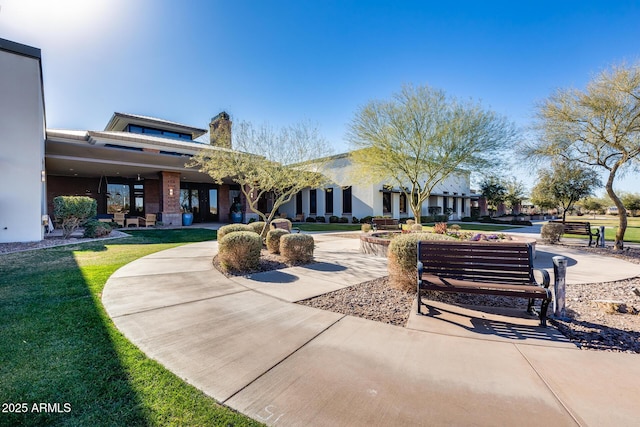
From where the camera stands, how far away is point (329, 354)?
2904 mm

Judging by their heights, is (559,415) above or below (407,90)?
below

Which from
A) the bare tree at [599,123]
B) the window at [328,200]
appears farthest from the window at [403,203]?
the bare tree at [599,123]

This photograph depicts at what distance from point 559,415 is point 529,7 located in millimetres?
10565

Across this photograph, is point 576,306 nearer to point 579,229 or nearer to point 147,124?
point 579,229

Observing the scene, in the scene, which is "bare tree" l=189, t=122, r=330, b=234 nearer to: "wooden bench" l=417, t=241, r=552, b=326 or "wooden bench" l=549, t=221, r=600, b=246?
"wooden bench" l=417, t=241, r=552, b=326

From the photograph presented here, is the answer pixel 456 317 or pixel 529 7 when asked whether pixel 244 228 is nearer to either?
pixel 456 317

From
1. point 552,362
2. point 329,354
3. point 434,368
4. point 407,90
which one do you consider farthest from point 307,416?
point 407,90

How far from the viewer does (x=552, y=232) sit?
11758mm

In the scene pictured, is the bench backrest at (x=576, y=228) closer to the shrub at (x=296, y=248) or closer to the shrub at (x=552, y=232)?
the shrub at (x=552, y=232)

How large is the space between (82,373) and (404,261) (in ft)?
14.5

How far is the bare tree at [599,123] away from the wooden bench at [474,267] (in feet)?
28.5

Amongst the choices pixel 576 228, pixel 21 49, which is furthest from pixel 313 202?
pixel 21 49

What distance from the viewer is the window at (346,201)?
81.7 ft

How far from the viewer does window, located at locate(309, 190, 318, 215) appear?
88.4 feet
